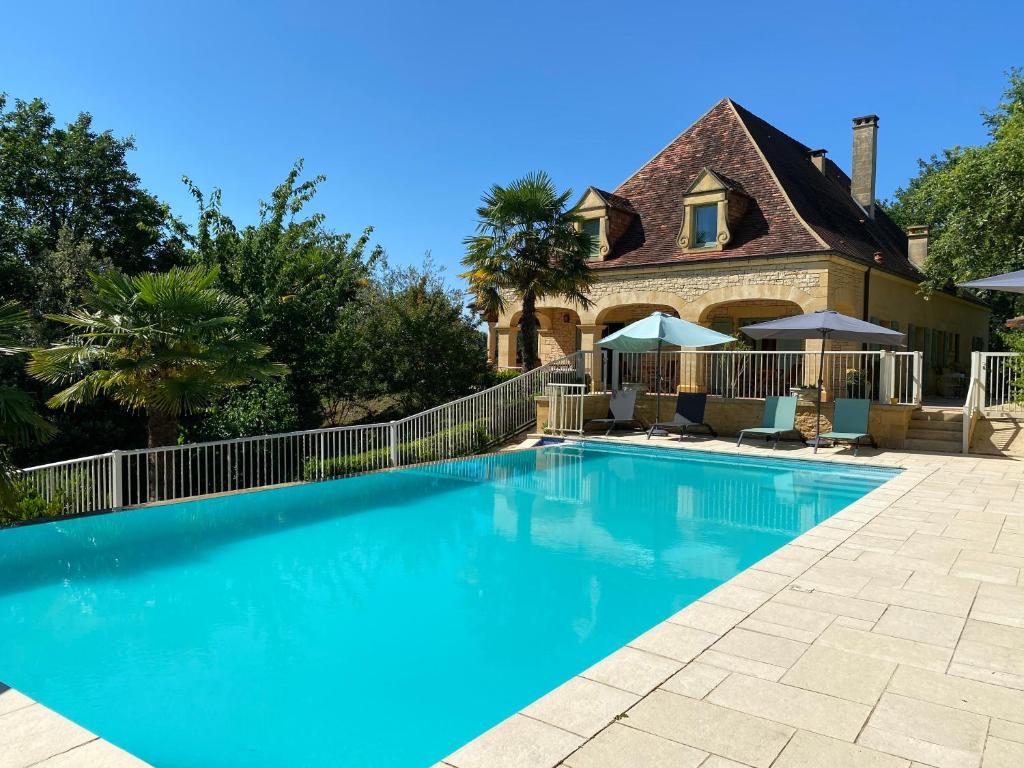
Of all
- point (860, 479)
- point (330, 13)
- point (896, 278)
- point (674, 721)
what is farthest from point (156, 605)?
point (896, 278)

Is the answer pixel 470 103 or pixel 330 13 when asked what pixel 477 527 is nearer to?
pixel 330 13

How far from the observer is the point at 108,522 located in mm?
8258

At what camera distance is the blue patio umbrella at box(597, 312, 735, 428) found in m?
14.7

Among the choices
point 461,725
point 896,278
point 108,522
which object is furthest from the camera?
point 896,278

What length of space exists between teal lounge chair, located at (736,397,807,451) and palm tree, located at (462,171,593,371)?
17.8ft

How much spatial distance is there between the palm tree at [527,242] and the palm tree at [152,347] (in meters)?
7.46

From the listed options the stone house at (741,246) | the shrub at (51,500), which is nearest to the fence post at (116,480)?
the shrub at (51,500)

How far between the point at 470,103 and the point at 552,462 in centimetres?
1060

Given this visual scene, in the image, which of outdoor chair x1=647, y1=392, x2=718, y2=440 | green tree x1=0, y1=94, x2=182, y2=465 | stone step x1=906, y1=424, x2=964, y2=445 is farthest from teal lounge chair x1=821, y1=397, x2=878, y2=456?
green tree x1=0, y1=94, x2=182, y2=465

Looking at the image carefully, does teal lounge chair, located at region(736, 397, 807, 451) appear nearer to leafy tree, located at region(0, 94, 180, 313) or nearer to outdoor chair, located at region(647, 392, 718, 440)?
outdoor chair, located at region(647, 392, 718, 440)

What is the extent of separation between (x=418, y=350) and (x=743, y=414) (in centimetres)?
812

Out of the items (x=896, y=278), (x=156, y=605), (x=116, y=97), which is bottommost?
(x=156, y=605)

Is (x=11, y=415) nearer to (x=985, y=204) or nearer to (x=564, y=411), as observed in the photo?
(x=564, y=411)

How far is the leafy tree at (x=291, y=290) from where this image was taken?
51.2ft
